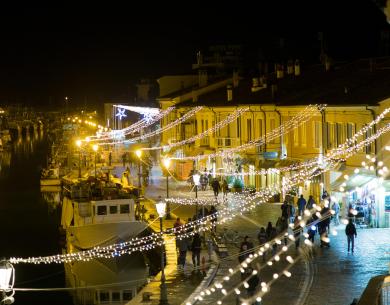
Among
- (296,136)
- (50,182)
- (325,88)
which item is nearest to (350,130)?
(296,136)

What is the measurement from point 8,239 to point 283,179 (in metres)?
15.7

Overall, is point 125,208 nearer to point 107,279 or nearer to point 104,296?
point 107,279

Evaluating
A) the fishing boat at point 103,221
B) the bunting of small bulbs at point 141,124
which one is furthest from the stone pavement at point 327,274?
the bunting of small bulbs at point 141,124

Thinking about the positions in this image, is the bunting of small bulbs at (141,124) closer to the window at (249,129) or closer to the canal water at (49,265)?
the canal water at (49,265)

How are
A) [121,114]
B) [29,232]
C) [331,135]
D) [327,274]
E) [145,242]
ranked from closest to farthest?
[327,274] → [145,242] → [331,135] → [29,232] → [121,114]

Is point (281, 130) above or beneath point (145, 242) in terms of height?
above

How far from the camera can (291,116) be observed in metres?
42.5

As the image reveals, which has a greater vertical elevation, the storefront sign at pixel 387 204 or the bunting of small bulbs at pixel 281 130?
the bunting of small bulbs at pixel 281 130

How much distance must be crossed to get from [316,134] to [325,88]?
337 centimetres

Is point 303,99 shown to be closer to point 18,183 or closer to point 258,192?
point 258,192

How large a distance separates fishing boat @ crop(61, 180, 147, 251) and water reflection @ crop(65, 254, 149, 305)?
0.99 metres

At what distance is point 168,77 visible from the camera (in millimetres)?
71875

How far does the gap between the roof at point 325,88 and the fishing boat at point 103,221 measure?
9.46 m

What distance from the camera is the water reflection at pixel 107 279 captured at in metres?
31.9
